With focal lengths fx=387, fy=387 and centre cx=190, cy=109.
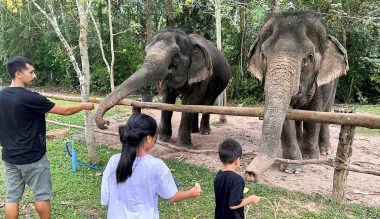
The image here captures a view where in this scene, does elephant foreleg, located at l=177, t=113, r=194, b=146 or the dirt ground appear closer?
the dirt ground

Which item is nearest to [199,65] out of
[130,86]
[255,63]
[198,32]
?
[255,63]

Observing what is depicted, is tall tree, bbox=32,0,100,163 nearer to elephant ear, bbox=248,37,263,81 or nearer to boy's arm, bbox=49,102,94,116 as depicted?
boy's arm, bbox=49,102,94,116

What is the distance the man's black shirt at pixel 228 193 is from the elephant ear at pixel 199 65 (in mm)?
4081

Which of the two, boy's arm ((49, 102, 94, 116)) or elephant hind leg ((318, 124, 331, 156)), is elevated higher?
boy's arm ((49, 102, 94, 116))

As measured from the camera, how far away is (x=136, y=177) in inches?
93.5

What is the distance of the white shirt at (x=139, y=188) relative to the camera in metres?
2.39

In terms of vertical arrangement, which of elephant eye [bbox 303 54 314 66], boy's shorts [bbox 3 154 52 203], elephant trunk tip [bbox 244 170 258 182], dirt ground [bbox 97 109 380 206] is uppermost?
elephant eye [bbox 303 54 314 66]

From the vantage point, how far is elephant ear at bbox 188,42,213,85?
22.2 feet

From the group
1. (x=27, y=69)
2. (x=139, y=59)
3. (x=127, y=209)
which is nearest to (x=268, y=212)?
(x=127, y=209)

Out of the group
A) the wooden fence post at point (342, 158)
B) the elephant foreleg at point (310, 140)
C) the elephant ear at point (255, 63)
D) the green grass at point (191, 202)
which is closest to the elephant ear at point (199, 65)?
the elephant ear at point (255, 63)

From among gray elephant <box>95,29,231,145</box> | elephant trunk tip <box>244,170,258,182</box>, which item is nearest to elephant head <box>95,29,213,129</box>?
gray elephant <box>95,29,231,145</box>

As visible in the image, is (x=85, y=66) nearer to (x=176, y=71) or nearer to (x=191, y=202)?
(x=176, y=71)

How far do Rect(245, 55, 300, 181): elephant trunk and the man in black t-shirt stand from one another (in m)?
1.85

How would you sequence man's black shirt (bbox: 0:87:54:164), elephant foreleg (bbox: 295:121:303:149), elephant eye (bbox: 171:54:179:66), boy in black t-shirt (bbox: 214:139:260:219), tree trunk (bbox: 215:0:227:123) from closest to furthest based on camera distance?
boy in black t-shirt (bbox: 214:139:260:219)
man's black shirt (bbox: 0:87:54:164)
elephant eye (bbox: 171:54:179:66)
elephant foreleg (bbox: 295:121:303:149)
tree trunk (bbox: 215:0:227:123)
